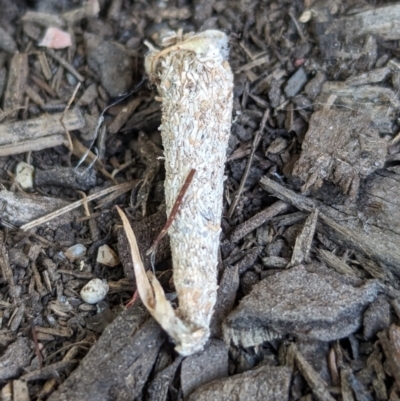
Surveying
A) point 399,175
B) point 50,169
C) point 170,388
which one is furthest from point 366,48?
point 170,388

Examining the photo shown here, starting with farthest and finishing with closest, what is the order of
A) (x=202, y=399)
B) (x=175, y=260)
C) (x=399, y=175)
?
(x=399, y=175), (x=175, y=260), (x=202, y=399)

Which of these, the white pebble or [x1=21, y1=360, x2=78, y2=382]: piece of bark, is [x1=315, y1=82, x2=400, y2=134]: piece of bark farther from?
[x1=21, y1=360, x2=78, y2=382]: piece of bark

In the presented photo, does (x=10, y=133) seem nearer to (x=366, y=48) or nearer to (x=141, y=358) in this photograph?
(x=141, y=358)

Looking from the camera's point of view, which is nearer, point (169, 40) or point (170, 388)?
point (170, 388)

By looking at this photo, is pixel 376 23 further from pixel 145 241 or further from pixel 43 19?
pixel 43 19

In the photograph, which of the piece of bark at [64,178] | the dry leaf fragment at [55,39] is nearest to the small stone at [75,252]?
the piece of bark at [64,178]

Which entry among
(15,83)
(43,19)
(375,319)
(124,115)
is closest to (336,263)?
(375,319)

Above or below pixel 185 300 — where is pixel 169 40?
above
